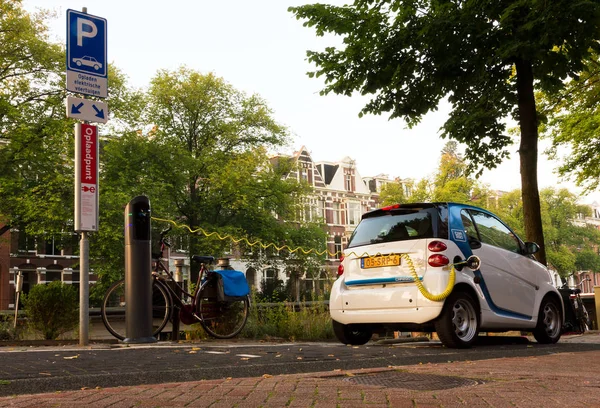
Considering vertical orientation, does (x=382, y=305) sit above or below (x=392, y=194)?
below

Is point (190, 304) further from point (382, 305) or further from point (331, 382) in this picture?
point (331, 382)

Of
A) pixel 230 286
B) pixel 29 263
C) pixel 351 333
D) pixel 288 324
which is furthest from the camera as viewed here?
pixel 29 263

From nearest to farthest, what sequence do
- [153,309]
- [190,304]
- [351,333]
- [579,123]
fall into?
[351,333] < [153,309] < [190,304] < [579,123]

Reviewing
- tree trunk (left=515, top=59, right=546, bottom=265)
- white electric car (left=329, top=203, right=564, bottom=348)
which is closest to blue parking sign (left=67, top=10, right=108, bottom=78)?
white electric car (left=329, top=203, right=564, bottom=348)

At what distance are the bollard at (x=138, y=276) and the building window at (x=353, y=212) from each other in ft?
180

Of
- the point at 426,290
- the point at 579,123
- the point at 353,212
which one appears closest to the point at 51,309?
the point at 426,290

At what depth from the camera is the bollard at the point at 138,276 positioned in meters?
8.32

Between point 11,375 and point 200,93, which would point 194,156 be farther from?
point 11,375

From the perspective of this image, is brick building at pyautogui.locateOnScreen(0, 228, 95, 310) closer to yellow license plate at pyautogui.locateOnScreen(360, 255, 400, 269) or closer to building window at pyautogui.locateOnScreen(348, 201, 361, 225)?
building window at pyautogui.locateOnScreen(348, 201, 361, 225)

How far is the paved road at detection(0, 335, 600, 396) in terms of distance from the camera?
4473 mm

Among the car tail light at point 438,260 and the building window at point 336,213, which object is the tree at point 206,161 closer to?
the building window at point 336,213

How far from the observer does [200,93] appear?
128 ft

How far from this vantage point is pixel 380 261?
802cm

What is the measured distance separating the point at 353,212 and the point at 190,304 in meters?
54.7
